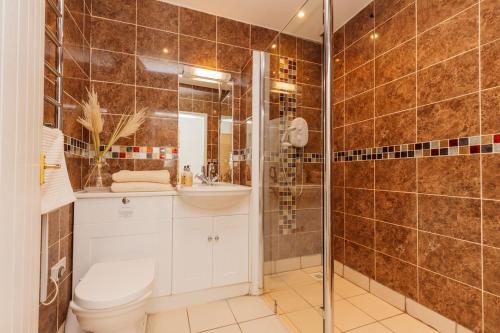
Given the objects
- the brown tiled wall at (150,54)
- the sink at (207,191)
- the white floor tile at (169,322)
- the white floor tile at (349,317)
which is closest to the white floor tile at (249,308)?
the white floor tile at (169,322)

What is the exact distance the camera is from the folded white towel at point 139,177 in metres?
1.73

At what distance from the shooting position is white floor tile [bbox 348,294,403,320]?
67.1 inches

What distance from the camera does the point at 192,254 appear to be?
182 centimetres

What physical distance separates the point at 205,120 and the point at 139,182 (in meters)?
Answer: 0.87

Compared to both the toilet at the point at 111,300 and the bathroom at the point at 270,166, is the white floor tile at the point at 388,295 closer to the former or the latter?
the bathroom at the point at 270,166

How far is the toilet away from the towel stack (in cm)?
55

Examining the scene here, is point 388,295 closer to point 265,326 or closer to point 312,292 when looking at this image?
point 312,292

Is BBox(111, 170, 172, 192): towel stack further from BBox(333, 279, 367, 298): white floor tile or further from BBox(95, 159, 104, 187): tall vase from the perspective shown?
BBox(333, 279, 367, 298): white floor tile

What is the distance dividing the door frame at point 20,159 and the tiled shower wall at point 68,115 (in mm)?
812

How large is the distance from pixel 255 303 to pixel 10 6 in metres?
2.00

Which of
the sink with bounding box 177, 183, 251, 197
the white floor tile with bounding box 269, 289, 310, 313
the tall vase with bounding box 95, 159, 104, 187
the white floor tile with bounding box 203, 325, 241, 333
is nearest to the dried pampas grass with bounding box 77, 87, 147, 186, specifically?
the tall vase with bounding box 95, 159, 104, 187

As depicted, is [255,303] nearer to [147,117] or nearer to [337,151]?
[337,151]

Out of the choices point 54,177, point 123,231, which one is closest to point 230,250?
point 123,231

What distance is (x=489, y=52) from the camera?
1297mm
